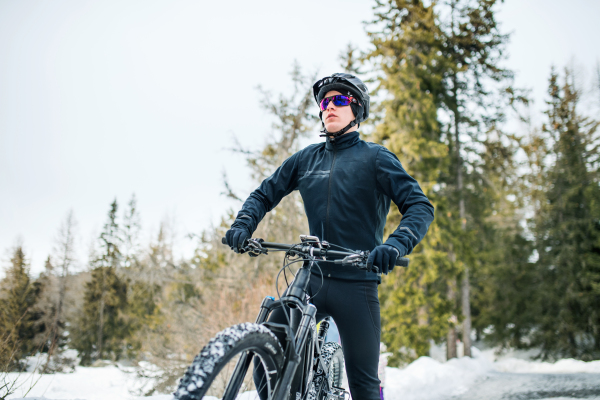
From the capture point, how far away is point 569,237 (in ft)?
61.0

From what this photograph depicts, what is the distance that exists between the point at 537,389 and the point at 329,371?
6.37m

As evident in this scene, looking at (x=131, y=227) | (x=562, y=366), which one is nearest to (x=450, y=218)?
(x=562, y=366)

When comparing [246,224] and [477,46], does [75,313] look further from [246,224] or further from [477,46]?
[246,224]

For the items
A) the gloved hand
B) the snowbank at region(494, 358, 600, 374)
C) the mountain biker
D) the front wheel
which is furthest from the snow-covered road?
the front wheel

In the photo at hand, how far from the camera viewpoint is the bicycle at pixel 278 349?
1.35m

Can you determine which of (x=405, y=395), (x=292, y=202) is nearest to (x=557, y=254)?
→ (x=292, y=202)

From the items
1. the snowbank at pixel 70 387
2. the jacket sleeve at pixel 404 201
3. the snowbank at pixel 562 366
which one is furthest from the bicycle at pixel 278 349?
the snowbank at pixel 562 366

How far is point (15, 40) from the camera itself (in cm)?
1653

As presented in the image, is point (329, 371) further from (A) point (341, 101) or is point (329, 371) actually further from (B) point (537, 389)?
(B) point (537, 389)

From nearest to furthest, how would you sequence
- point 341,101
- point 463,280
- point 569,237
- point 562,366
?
point 341,101
point 562,366
point 463,280
point 569,237

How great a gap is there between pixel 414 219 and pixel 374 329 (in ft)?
2.15

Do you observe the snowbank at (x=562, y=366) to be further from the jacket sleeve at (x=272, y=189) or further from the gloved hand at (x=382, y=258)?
the gloved hand at (x=382, y=258)

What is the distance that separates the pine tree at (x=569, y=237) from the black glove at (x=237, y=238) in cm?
1918

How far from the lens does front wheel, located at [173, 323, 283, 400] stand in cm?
131
